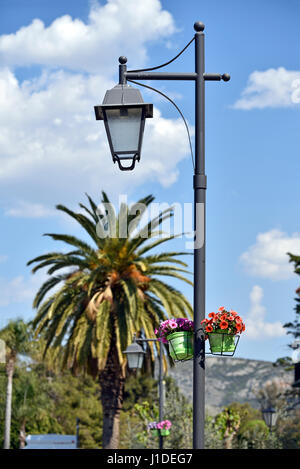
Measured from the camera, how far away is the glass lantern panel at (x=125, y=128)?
6.99 m

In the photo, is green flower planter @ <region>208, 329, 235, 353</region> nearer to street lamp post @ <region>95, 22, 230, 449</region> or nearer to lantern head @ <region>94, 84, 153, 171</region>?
street lamp post @ <region>95, 22, 230, 449</region>

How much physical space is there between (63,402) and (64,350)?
131 feet

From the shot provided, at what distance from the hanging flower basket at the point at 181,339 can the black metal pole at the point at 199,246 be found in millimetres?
247

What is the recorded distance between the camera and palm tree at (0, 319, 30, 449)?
51300mm

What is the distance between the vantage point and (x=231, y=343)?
288 inches

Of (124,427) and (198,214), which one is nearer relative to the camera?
(198,214)

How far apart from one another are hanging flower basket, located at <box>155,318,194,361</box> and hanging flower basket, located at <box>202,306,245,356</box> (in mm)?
224

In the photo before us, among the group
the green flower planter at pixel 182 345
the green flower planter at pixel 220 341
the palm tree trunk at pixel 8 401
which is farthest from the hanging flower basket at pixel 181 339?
the palm tree trunk at pixel 8 401

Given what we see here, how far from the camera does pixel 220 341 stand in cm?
714

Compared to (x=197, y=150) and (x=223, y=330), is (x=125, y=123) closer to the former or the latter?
(x=197, y=150)

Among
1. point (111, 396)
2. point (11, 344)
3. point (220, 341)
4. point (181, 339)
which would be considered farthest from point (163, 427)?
point (11, 344)

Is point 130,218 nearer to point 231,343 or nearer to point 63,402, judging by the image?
point 231,343

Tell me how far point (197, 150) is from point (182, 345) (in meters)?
1.83
